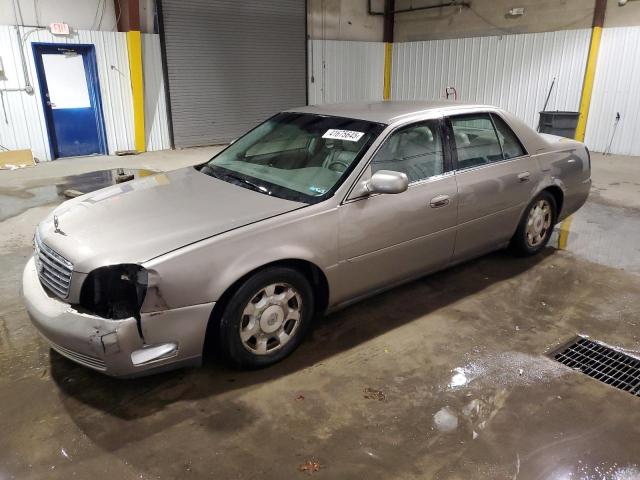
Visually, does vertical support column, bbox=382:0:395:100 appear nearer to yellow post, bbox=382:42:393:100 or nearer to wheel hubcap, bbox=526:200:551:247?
yellow post, bbox=382:42:393:100

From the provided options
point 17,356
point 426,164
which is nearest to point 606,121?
point 426,164

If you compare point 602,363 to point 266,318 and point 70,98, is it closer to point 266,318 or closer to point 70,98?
point 266,318

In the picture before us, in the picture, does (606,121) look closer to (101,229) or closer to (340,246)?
(340,246)

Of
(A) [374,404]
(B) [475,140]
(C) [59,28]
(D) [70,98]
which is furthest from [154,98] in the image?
(A) [374,404]

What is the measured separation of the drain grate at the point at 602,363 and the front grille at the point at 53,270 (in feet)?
9.63

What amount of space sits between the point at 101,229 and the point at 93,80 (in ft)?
29.9

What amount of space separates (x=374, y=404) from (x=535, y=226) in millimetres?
2690

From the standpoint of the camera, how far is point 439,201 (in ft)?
11.5

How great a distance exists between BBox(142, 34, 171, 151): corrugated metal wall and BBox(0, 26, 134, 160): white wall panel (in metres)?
0.38

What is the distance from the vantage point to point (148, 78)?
11.1m

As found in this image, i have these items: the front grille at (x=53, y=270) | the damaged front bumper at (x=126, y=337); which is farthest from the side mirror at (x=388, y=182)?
the front grille at (x=53, y=270)

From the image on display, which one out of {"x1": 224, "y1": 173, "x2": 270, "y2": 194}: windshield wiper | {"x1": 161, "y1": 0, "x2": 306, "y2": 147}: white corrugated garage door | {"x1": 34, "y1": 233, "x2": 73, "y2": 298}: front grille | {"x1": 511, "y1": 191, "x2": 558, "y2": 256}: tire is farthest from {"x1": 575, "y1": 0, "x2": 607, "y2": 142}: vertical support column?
{"x1": 34, "y1": 233, "x2": 73, "y2": 298}: front grille

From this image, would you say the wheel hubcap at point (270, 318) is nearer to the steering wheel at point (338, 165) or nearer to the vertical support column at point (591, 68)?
the steering wheel at point (338, 165)

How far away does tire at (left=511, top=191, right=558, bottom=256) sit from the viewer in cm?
442
